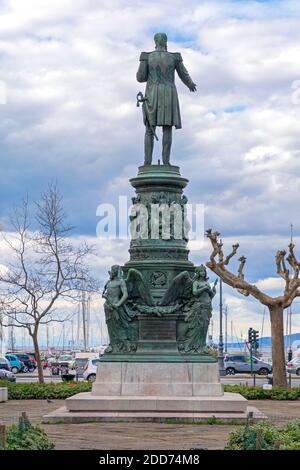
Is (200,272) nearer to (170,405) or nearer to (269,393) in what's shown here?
(170,405)

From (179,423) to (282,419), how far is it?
8.73ft

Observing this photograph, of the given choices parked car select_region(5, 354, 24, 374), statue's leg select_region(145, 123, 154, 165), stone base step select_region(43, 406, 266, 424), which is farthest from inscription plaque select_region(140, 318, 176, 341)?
parked car select_region(5, 354, 24, 374)

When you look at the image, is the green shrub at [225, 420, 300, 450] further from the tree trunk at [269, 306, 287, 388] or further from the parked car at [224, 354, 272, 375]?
the parked car at [224, 354, 272, 375]

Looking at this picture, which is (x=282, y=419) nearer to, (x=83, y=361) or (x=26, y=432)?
(x=26, y=432)

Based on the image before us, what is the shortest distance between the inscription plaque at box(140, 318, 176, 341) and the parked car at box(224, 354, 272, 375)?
41664mm

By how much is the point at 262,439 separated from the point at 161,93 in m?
15.2

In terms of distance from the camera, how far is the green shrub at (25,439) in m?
16.0

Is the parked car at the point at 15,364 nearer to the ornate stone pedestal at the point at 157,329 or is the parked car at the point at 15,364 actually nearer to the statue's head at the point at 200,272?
the ornate stone pedestal at the point at 157,329

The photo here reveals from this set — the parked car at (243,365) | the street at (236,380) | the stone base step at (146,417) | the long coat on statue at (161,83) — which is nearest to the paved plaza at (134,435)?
the stone base step at (146,417)

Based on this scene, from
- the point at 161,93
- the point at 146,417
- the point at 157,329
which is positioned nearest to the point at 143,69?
the point at 161,93

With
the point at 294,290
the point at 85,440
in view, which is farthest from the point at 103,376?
the point at 294,290

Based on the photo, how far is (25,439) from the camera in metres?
16.3

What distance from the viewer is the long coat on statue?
29672mm
